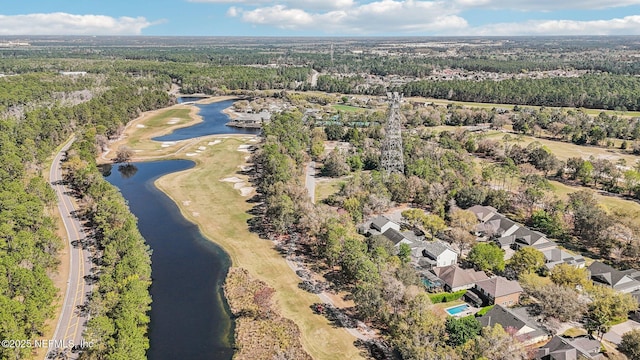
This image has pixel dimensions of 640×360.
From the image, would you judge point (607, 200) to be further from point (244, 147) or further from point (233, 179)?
point (244, 147)

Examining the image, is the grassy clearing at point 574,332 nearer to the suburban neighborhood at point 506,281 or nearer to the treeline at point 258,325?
the suburban neighborhood at point 506,281

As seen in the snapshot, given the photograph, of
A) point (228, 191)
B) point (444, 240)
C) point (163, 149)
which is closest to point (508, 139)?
point (444, 240)

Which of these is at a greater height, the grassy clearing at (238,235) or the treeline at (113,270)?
the treeline at (113,270)

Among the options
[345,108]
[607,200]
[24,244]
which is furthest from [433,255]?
[345,108]

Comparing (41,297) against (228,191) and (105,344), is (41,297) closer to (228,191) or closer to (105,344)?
(105,344)

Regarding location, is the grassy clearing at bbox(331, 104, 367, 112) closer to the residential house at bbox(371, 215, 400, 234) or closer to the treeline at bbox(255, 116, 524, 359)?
the treeline at bbox(255, 116, 524, 359)

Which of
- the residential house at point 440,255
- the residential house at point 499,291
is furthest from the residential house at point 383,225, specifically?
the residential house at point 499,291
